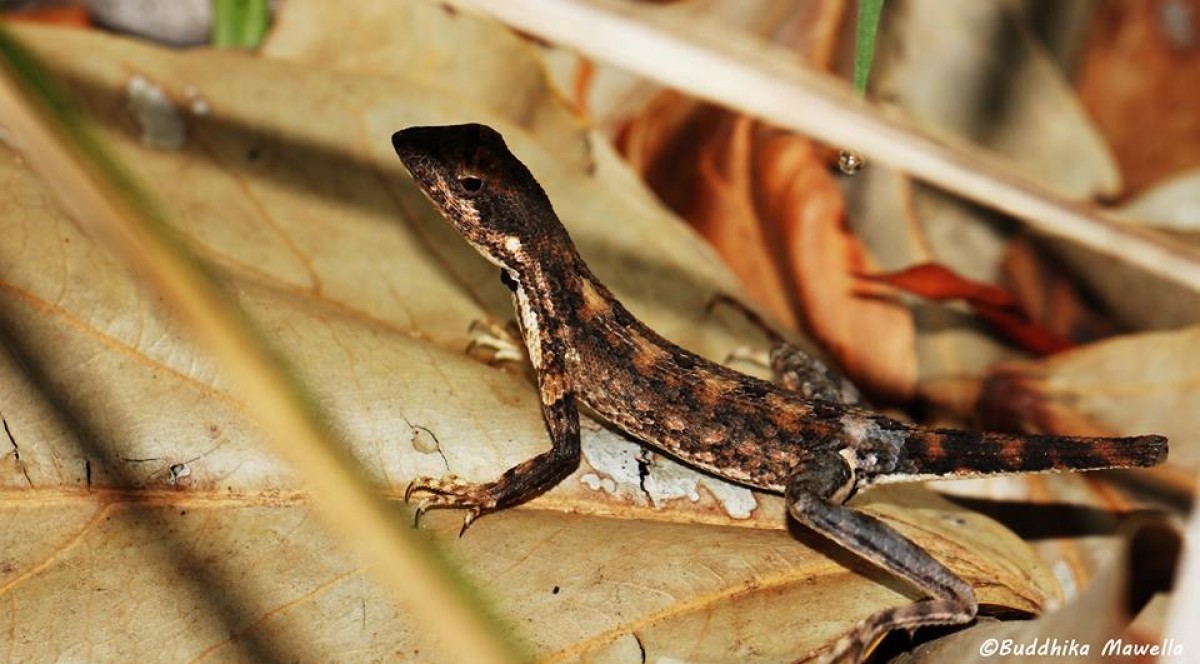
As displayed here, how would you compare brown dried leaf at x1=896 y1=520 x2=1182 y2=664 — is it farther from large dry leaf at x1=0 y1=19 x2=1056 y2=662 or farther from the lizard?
the lizard

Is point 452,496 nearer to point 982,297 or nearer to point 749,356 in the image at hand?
point 749,356

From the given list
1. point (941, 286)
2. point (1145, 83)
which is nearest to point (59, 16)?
point (941, 286)

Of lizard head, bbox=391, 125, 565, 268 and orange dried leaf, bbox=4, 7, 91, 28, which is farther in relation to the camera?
orange dried leaf, bbox=4, 7, 91, 28

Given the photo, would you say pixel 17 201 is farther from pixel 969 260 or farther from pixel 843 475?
pixel 969 260

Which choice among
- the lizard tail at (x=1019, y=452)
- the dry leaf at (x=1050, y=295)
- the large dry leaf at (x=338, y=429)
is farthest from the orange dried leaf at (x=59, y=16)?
the dry leaf at (x=1050, y=295)

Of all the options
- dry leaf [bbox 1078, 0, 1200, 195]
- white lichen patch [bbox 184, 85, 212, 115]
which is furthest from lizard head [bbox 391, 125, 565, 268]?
dry leaf [bbox 1078, 0, 1200, 195]

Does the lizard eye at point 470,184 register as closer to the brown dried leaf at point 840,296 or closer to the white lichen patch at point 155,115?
the white lichen patch at point 155,115
